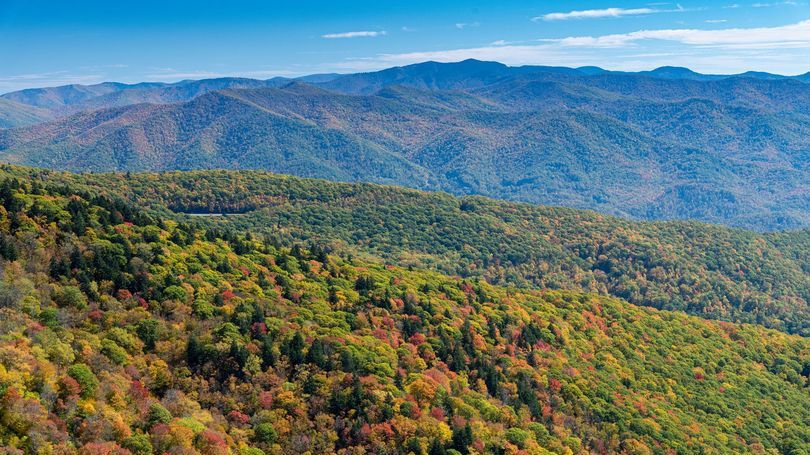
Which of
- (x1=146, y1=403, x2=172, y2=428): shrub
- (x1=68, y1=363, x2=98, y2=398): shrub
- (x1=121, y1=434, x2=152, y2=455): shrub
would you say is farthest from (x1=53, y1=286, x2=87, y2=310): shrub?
(x1=121, y1=434, x2=152, y2=455): shrub

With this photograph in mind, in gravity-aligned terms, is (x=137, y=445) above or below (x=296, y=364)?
above

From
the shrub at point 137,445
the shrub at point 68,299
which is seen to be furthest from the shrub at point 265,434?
the shrub at point 68,299

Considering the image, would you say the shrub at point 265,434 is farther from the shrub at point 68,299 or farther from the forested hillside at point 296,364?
the shrub at point 68,299

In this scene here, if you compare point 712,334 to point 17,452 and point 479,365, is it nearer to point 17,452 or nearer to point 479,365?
point 479,365

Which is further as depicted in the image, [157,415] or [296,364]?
[296,364]

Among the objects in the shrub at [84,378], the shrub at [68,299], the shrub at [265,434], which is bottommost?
the shrub at [265,434]

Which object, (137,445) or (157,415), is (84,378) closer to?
(157,415)

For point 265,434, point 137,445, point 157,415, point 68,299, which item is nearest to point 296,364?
point 265,434

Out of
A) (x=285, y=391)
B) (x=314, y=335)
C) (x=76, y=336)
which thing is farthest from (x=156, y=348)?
(x=314, y=335)
